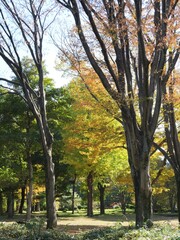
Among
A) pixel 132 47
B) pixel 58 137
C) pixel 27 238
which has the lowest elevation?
pixel 27 238

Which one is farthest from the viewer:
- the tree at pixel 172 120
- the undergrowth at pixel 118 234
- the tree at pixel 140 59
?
the tree at pixel 172 120

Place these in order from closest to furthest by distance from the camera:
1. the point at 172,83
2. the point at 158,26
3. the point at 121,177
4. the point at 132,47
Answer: the point at 158,26 < the point at 132,47 < the point at 172,83 < the point at 121,177

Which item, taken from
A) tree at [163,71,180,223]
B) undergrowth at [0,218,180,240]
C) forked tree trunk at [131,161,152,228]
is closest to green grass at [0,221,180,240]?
undergrowth at [0,218,180,240]

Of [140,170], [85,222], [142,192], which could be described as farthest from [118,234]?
[85,222]

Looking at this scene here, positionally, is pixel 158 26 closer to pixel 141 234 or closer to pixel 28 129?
pixel 141 234

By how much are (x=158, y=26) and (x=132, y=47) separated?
2.35m

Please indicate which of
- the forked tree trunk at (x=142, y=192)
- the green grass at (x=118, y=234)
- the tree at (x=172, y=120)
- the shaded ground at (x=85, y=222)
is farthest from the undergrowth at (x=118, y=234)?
the tree at (x=172, y=120)

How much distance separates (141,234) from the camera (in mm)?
5641

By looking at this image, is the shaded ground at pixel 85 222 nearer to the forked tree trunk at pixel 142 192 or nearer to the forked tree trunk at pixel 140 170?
the forked tree trunk at pixel 142 192

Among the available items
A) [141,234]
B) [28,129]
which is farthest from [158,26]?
[28,129]

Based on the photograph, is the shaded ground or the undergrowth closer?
the undergrowth

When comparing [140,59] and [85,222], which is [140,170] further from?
[85,222]

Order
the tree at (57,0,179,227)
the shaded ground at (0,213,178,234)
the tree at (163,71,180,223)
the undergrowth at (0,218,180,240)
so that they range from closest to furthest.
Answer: the undergrowth at (0,218,180,240) → the tree at (57,0,179,227) → the tree at (163,71,180,223) → the shaded ground at (0,213,178,234)

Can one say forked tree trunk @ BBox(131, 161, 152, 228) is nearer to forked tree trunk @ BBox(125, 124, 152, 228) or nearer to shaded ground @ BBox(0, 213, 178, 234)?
forked tree trunk @ BBox(125, 124, 152, 228)
